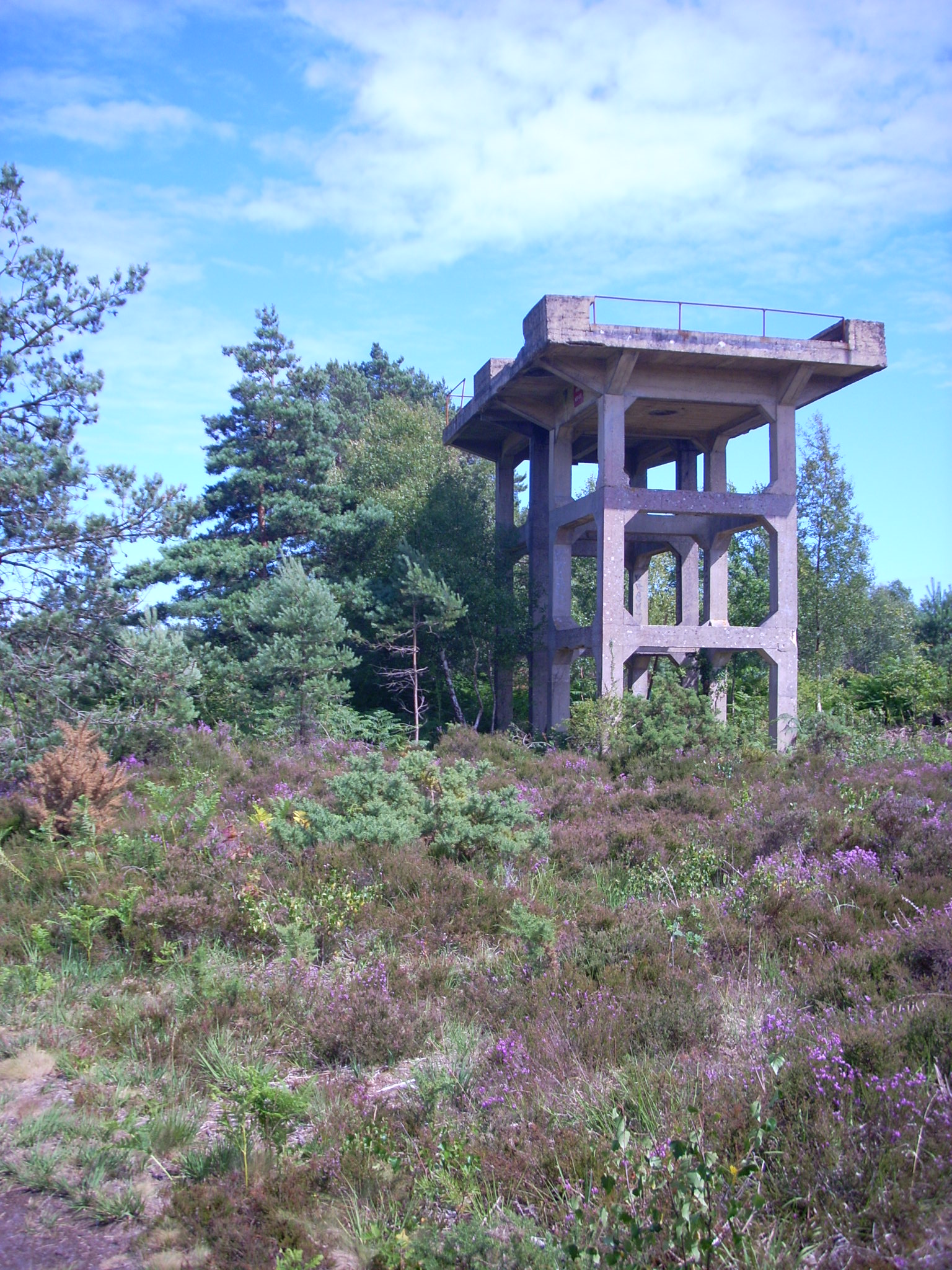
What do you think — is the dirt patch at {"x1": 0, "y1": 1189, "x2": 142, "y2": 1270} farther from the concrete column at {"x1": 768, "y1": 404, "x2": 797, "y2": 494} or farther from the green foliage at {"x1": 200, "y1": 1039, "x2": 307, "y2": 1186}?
the concrete column at {"x1": 768, "y1": 404, "x2": 797, "y2": 494}

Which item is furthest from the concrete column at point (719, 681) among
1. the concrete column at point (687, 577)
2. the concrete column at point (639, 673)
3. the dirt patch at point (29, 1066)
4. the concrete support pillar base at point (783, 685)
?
the dirt patch at point (29, 1066)

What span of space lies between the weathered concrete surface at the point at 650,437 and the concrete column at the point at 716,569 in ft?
0.11

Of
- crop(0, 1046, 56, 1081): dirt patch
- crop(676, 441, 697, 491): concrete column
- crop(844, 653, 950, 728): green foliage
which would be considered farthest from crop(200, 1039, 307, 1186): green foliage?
crop(676, 441, 697, 491): concrete column

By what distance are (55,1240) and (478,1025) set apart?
2.51 m

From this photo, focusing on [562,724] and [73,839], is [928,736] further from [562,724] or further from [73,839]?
[73,839]

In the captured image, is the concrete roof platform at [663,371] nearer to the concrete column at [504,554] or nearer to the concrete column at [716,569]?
the concrete column at [716,569]

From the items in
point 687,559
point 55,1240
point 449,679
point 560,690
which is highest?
point 687,559

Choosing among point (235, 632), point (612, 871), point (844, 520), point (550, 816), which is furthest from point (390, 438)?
point (612, 871)

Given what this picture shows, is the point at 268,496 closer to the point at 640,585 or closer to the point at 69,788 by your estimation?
the point at 640,585

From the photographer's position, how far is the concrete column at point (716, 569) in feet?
76.1

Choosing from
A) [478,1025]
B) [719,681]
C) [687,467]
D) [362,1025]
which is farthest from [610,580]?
[362,1025]

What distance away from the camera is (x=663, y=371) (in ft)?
66.9

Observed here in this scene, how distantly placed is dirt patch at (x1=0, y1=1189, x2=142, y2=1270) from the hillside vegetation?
84 millimetres

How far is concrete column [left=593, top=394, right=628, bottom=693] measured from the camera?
19500 mm
